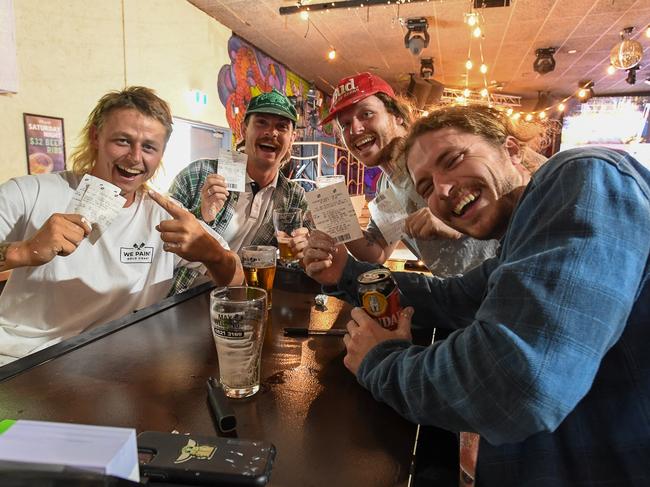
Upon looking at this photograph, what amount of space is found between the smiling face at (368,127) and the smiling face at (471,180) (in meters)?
1.17

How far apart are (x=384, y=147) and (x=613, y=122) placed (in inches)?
404

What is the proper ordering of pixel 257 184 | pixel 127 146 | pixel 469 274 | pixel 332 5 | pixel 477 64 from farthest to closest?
pixel 477 64 → pixel 332 5 → pixel 257 184 → pixel 127 146 → pixel 469 274

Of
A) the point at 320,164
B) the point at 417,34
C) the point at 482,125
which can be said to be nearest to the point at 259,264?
the point at 482,125

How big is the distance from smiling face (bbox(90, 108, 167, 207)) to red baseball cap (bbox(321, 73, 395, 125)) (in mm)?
920

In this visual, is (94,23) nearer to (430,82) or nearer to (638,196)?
(638,196)

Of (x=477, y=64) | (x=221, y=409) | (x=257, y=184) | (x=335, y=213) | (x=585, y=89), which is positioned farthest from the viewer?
(x=585, y=89)

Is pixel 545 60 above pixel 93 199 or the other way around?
above

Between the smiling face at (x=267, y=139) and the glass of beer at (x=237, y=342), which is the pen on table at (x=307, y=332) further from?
the smiling face at (x=267, y=139)

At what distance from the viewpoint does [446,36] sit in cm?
596

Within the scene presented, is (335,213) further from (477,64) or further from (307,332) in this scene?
(477,64)

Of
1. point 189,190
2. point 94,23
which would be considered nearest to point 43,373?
point 189,190

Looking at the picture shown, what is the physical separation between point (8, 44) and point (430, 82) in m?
6.77

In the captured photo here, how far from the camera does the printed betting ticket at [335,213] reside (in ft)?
4.64

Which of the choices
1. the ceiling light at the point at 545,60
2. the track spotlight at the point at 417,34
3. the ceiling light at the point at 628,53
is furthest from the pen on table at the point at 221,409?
the ceiling light at the point at 545,60
